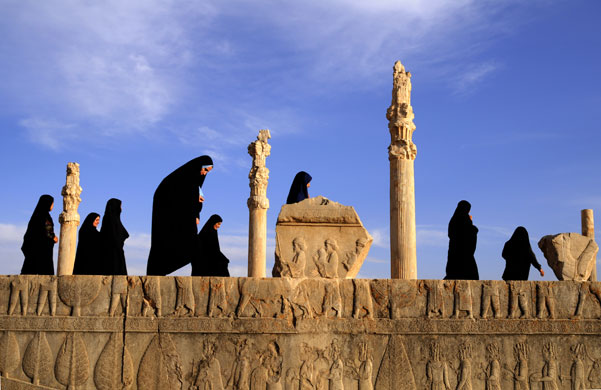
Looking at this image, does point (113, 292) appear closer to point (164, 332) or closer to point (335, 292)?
point (164, 332)

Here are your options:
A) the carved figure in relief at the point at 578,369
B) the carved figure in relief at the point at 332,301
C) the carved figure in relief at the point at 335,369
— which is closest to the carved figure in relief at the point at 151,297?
the carved figure in relief at the point at 332,301

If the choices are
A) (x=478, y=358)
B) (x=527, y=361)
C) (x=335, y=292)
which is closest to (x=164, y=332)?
(x=335, y=292)

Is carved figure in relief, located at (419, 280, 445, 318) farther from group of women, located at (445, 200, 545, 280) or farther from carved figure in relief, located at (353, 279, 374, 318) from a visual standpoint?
group of women, located at (445, 200, 545, 280)

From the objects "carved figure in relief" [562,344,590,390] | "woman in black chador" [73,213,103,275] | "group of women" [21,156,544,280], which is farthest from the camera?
"group of women" [21,156,544,280]

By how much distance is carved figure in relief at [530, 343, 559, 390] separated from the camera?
24.0 feet

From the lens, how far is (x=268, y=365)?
712 centimetres

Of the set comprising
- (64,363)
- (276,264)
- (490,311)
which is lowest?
(64,363)

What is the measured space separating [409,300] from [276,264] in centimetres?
176

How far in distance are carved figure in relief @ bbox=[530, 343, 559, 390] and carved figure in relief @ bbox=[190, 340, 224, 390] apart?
3.75m

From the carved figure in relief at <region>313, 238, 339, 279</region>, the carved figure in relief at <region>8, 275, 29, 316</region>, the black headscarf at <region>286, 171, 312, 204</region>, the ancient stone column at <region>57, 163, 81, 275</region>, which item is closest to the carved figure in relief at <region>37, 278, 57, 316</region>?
the carved figure in relief at <region>8, 275, 29, 316</region>

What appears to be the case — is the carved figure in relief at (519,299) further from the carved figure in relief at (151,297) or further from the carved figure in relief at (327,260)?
the carved figure in relief at (151,297)

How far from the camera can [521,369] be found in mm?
7328

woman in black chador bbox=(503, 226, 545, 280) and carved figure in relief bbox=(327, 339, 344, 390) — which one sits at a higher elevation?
woman in black chador bbox=(503, 226, 545, 280)

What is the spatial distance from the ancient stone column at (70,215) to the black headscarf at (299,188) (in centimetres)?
1411
